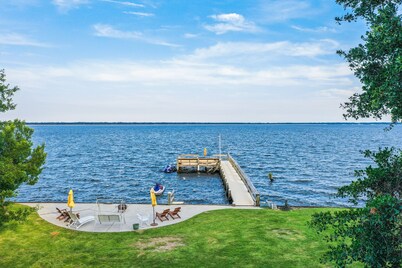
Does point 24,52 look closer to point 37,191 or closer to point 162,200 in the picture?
point 37,191

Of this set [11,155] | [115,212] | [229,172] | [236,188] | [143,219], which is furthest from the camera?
[229,172]

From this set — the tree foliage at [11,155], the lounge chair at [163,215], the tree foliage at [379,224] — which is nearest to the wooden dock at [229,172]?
the lounge chair at [163,215]

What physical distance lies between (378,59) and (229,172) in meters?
31.7

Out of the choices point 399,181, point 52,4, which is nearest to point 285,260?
point 399,181

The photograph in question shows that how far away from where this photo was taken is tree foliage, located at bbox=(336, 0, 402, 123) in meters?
4.38

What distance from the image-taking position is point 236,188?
2739 cm

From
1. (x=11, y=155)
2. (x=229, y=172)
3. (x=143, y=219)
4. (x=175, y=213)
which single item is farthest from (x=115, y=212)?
(x=229, y=172)

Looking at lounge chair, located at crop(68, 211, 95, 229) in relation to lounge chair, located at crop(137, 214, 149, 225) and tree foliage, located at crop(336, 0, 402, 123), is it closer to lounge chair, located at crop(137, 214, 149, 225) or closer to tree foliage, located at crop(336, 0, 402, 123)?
lounge chair, located at crop(137, 214, 149, 225)

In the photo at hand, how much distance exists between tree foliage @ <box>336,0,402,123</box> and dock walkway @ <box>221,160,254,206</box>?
1687 cm

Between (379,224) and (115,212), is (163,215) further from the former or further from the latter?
(379,224)

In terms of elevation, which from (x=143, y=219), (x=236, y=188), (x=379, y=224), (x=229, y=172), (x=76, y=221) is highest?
(x=379, y=224)

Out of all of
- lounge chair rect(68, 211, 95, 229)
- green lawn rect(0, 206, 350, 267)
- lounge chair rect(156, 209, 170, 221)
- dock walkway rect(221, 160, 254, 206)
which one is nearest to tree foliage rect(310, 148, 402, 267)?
green lawn rect(0, 206, 350, 267)

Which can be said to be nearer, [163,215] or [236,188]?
[163,215]

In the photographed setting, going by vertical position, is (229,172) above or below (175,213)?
below
